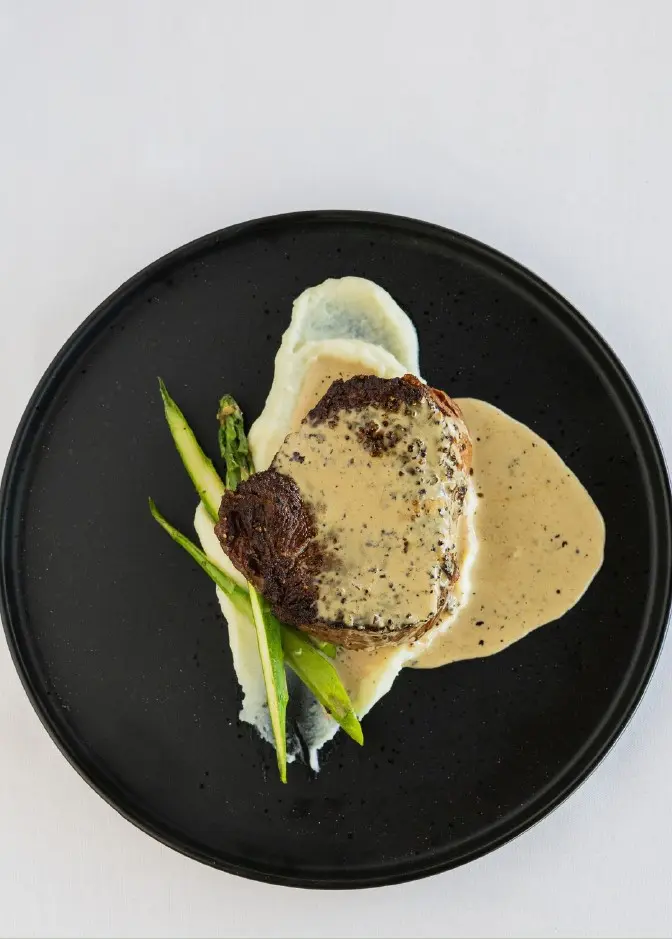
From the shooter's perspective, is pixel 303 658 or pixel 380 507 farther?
pixel 303 658

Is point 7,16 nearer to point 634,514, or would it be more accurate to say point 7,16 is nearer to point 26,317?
point 26,317

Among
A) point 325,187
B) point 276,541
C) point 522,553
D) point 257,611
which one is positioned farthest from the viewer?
point 325,187

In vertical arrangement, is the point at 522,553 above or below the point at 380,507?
below

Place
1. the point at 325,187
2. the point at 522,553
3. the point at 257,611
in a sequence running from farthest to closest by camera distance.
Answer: the point at 325,187
the point at 522,553
the point at 257,611

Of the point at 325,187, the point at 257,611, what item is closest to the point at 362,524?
the point at 257,611

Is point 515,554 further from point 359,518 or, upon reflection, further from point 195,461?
point 195,461

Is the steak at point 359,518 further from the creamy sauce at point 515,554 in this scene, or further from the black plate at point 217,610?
the black plate at point 217,610

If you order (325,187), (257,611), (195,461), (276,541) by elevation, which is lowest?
(257,611)

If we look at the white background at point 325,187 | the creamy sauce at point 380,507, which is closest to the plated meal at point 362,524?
the creamy sauce at point 380,507

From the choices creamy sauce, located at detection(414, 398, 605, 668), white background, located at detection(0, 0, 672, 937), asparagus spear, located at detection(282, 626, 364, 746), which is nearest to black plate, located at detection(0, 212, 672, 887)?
creamy sauce, located at detection(414, 398, 605, 668)
